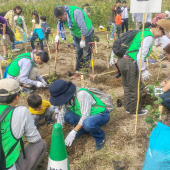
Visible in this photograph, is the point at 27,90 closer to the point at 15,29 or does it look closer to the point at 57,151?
the point at 57,151

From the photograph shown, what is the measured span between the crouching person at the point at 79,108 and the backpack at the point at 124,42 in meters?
0.88

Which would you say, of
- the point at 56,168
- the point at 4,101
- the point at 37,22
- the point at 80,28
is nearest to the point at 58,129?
the point at 56,168

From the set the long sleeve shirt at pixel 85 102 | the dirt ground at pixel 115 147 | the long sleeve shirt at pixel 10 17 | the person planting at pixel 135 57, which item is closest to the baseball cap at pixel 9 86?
the long sleeve shirt at pixel 85 102

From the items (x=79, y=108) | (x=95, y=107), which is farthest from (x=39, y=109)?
(x=95, y=107)

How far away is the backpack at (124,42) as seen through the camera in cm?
311

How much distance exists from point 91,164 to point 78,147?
37 cm

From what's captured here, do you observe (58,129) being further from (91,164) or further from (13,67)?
(13,67)

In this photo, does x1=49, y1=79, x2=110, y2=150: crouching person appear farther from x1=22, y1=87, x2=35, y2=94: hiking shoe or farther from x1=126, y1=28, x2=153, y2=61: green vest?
x1=22, y1=87, x2=35, y2=94: hiking shoe

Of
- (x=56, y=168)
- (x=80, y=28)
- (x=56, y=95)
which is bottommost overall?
(x=56, y=168)

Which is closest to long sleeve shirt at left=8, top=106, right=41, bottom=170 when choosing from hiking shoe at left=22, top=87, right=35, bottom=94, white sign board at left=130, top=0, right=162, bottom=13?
white sign board at left=130, top=0, right=162, bottom=13

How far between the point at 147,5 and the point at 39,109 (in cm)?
209

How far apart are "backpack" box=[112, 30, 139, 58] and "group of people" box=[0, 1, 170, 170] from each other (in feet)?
0.18

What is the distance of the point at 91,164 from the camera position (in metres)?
2.57

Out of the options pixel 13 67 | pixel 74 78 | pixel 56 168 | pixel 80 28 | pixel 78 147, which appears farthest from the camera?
pixel 74 78
